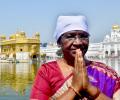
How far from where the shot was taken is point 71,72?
1.47 m

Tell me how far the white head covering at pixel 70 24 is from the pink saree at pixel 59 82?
0.13 meters

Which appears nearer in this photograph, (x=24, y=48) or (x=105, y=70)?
(x=105, y=70)

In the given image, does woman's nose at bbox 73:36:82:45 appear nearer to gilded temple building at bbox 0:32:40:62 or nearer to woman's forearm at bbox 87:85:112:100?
woman's forearm at bbox 87:85:112:100

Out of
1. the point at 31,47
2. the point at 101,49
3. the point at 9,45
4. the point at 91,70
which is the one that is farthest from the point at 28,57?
the point at 91,70

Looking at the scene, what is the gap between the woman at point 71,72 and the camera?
140 cm

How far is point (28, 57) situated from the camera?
60.7 m

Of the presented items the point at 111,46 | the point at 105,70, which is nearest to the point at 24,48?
the point at 111,46

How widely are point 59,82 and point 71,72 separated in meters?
0.05

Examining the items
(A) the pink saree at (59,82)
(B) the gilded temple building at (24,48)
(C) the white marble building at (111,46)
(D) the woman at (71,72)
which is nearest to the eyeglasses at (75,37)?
(D) the woman at (71,72)

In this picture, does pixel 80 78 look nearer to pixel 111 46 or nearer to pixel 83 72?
pixel 83 72

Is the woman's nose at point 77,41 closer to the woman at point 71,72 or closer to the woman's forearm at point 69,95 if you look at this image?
the woman at point 71,72

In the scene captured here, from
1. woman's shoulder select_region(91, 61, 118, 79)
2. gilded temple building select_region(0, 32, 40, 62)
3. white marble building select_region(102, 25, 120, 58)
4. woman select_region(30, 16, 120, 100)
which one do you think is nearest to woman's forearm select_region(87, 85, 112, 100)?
woman select_region(30, 16, 120, 100)

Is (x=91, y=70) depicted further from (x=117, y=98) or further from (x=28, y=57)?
(x=28, y=57)

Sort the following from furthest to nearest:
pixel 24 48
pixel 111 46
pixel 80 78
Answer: pixel 111 46 < pixel 24 48 < pixel 80 78
